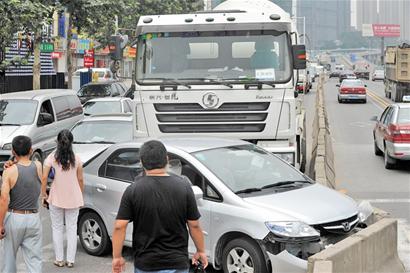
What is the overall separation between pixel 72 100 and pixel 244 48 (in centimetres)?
827

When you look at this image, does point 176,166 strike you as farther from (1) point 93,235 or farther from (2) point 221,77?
(2) point 221,77

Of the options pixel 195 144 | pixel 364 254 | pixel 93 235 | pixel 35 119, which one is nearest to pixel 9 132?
pixel 35 119

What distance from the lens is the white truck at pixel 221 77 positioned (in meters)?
10.3

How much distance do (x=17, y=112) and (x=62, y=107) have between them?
5.51 feet

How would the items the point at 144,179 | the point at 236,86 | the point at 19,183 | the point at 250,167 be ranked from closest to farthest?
1. the point at 144,179
2. the point at 19,183
3. the point at 250,167
4. the point at 236,86

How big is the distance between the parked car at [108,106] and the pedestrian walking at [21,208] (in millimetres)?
13460

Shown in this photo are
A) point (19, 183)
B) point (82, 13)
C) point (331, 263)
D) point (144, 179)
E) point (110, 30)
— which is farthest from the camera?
point (110, 30)

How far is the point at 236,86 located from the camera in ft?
33.8

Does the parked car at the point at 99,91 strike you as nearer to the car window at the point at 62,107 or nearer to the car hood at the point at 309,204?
the car window at the point at 62,107

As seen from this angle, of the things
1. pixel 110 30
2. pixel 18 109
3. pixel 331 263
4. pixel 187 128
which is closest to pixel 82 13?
pixel 110 30

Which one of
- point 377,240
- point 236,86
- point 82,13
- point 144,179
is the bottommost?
point 377,240

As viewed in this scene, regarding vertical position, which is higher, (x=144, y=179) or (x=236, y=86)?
(x=236, y=86)

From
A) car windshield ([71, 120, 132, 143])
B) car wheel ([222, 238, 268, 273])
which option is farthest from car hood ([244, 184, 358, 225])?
car windshield ([71, 120, 132, 143])

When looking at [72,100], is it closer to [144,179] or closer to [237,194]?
[237,194]
